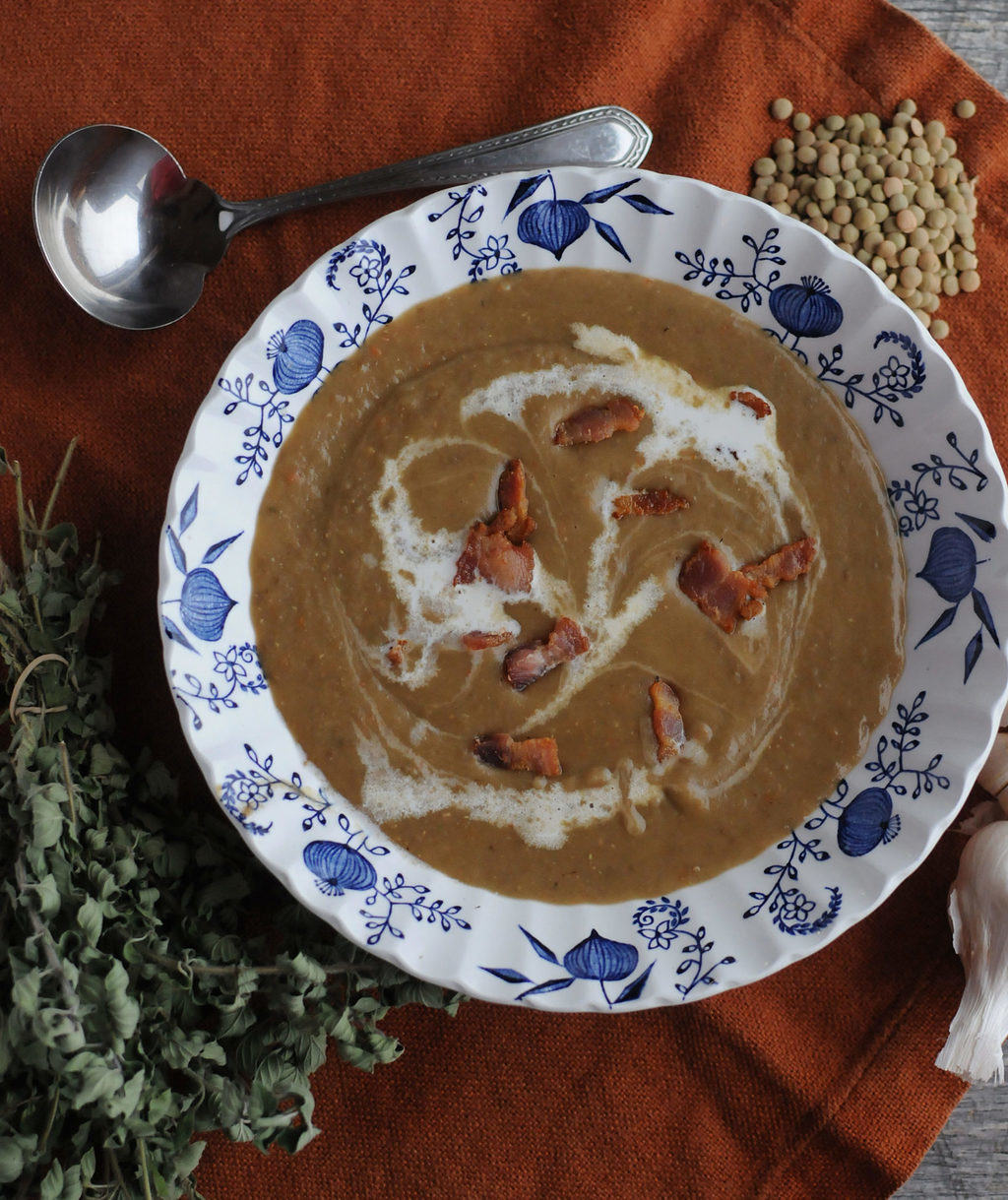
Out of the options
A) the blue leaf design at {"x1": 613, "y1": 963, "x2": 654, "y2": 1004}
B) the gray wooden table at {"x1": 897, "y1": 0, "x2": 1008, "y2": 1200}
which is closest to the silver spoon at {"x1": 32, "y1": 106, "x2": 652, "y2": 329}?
the blue leaf design at {"x1": 613, "y1": 963, "x2": 654, "y2": 1004}

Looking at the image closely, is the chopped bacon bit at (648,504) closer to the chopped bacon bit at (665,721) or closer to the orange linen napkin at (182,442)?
the chopped bacon bit at (665,721)

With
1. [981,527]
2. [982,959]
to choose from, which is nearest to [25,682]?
[981,527]

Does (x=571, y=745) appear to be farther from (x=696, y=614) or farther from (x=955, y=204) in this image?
(x=955, y=204)

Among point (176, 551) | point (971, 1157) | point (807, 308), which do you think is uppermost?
point (807, 308)

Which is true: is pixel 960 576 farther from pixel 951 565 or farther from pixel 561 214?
pixel 561 214

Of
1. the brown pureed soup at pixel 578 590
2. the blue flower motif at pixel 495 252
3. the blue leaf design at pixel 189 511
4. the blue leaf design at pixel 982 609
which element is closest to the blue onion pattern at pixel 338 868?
the brown pureed soup at pixel 578 590
